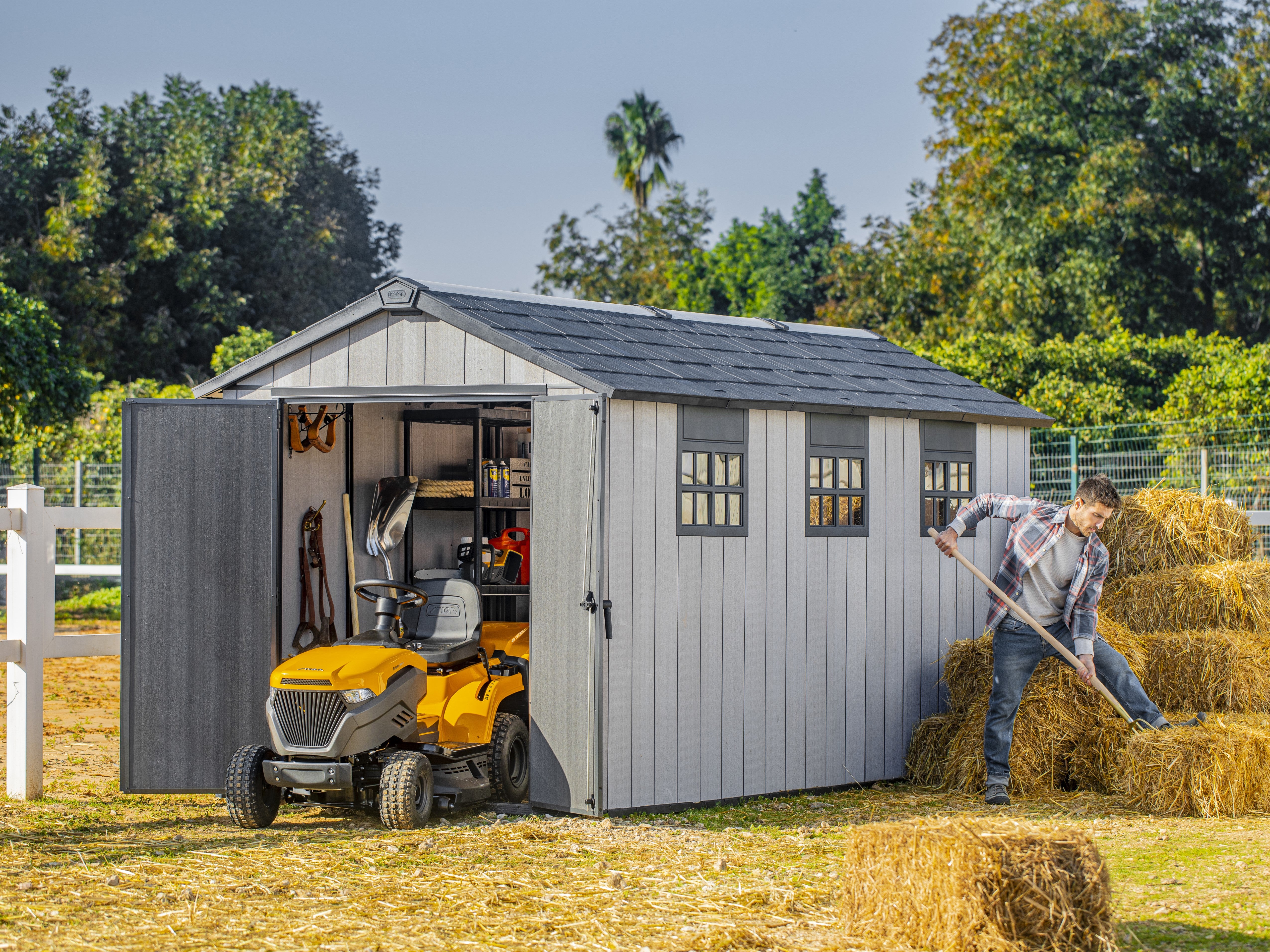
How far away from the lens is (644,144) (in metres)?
48.9

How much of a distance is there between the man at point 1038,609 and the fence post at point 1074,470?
4.75 meters

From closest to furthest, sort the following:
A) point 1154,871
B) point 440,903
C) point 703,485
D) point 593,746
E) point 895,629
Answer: point 440,903
point 1154,871
point 593,746
point 703,485
point 895,629

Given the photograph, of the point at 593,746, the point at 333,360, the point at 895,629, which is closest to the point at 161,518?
the point at 333,360

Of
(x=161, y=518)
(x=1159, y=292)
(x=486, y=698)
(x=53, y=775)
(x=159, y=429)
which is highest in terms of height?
(x=1159, y=292)

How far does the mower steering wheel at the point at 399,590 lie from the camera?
299 inches

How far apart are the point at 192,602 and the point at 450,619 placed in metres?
1.41

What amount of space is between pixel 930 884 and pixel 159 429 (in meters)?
5.09

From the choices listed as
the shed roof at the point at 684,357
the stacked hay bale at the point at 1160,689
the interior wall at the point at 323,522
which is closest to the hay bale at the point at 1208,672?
the stacked hay bale at the point at 1160,689

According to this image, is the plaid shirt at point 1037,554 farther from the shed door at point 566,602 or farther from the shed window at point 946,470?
the shed door at point 566,602

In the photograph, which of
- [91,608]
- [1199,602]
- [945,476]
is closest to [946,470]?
[945,476]

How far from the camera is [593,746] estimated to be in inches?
284

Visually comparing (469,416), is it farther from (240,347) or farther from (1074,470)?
(240,347)

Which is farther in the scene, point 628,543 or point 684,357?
point 684,357

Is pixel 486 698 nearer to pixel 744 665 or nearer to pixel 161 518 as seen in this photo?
pixel 744 665
